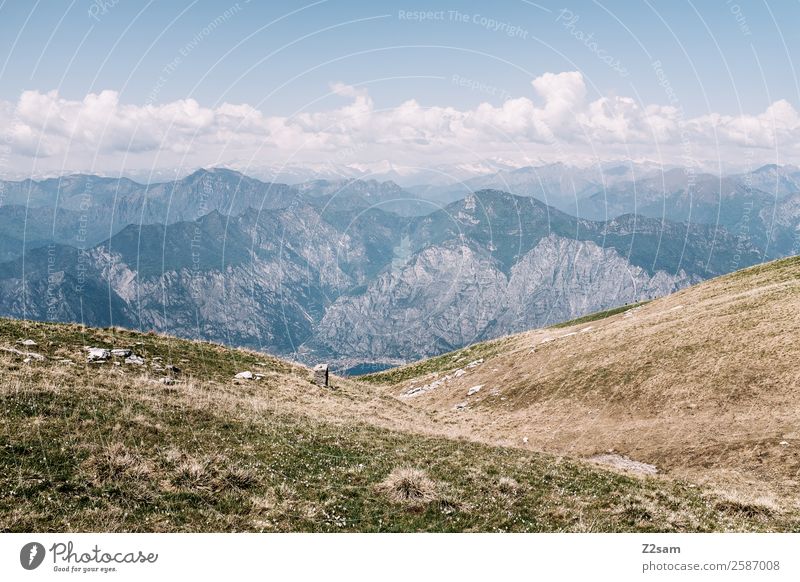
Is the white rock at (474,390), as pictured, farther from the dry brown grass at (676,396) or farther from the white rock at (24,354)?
the white rock at (24,354)

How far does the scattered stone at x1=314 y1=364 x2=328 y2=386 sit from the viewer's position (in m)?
47.9

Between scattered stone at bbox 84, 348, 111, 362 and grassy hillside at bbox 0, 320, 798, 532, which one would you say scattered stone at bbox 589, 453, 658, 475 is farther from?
scattered stone at bbox 84, 348, 111, 362

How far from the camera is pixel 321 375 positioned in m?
49.2

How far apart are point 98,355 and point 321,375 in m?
21.4

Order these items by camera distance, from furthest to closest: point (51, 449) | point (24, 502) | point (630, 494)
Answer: point (630, 494) < point (51, 449) < point (24, 502)

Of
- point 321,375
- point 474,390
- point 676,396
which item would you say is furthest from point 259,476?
point 474,390

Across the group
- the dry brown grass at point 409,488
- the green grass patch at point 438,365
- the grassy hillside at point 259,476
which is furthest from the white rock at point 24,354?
the green grass patch at point 438,365

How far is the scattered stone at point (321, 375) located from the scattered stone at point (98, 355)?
1904cm

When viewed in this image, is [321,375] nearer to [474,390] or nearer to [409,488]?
[474,390]

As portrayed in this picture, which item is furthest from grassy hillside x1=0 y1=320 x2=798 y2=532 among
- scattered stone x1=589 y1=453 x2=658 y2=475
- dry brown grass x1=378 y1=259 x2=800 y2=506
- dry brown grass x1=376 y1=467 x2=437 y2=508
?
dry brown grass x1=378 y1=259 x2=800 y2=506

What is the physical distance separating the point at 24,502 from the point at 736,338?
4569cm

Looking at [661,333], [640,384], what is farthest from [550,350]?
[640,384]

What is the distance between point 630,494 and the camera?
1992 cm

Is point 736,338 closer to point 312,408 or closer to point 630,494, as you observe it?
point 630,494
